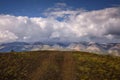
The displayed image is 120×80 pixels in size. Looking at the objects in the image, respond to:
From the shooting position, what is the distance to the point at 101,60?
92.9m

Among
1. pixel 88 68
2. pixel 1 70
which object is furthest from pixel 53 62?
pixel 1 70

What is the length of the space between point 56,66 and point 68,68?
572 centimetres

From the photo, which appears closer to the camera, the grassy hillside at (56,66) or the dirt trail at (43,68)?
the dirt trail at (43,68)

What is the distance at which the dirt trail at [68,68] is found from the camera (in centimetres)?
7238

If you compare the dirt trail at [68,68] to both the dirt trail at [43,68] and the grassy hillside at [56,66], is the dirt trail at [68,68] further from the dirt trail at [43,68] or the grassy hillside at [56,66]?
the dirt trail at [43,68]

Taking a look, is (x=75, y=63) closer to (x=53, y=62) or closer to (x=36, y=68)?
(x=53, y=62)

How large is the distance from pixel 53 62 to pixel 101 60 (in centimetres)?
2299

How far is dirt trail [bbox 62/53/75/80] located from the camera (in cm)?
7238

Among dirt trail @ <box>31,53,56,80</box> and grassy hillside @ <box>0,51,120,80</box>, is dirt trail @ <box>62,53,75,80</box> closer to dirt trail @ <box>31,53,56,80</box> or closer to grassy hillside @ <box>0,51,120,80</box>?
grassy hillside @ <box>0,51,120,80</box>

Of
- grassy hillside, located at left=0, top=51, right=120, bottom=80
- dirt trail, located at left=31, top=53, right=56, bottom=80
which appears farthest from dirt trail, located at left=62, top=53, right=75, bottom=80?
dirt trail, located at left=31, top=53, right=56, bottom=80

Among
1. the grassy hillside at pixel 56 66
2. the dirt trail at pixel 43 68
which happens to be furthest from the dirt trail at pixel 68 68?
the dirt trail at pixel 43 68

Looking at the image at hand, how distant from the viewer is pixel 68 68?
81125 mm

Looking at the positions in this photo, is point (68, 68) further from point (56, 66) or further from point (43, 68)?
point (43, 68)

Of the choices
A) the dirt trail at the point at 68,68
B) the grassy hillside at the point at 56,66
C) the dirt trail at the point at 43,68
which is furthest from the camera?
the grassy hillside at the point at 56,66
